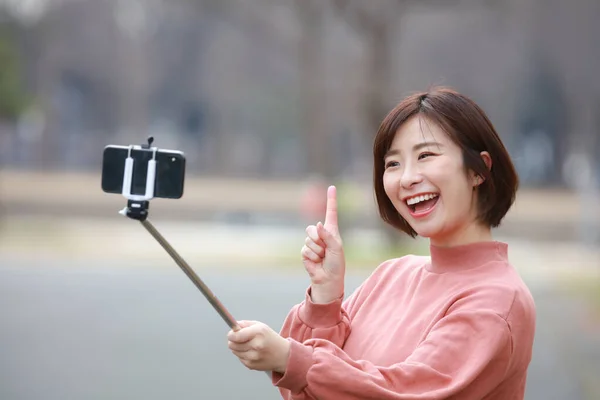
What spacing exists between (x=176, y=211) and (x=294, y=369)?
22139mm

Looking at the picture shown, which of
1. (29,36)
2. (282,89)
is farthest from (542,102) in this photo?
(29,36)

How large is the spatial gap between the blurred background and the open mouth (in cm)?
36

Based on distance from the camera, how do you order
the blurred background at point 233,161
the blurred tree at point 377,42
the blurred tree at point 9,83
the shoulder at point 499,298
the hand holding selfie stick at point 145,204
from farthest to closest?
the blurred tree at point 9,83 < the blurred tree at point 377,42 < the blurred background at point 233,161 < the shoulder at point 499,298 < the hand holding selfie stick at point 145,204

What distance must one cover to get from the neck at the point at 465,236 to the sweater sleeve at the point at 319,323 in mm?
256

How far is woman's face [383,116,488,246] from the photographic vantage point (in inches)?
81.4

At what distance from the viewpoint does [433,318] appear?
201 cm

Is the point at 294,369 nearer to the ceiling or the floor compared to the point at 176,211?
nearer to the ceiling

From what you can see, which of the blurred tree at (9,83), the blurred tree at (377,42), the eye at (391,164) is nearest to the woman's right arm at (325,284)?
the eye at (391,164)

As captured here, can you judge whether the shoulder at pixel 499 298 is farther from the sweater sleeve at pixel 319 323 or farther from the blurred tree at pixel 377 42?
the blurred tree at pixel 377 42

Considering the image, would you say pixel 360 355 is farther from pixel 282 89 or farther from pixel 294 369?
pixel 282 89

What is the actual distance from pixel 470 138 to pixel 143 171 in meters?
A: 0.70

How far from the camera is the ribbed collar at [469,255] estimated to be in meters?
2.10

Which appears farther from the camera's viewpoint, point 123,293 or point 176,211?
point 176,211

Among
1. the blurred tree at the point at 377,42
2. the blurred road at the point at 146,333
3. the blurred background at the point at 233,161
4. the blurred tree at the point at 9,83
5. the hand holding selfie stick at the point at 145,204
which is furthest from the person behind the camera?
the blurred tree at the point at 9,83
